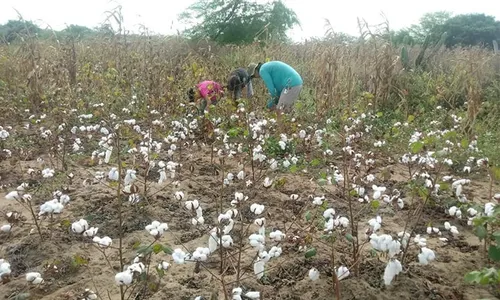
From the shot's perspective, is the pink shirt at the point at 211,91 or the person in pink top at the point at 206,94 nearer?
the person in pink top at the point at 206,94

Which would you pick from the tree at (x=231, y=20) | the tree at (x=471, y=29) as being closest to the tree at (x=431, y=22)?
the tree at (x=471, y=29)

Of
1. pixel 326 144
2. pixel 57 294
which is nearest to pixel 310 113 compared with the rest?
pixel 326 144

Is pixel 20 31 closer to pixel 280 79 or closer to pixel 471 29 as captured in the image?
pixel 280 79

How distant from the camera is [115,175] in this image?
269 centimetres

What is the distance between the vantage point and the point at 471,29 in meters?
32.6

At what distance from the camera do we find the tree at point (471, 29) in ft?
106

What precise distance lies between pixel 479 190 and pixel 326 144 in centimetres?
171

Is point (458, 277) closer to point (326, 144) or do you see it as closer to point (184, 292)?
point (184, 292)

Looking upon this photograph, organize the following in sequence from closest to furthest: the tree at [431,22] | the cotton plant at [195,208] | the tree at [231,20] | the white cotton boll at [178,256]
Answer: the white cotton boll at [178,256] → the cotton plant at [195,208] → the tree at [231,20] → the tree at [431,22]

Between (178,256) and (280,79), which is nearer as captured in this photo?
(178,256)

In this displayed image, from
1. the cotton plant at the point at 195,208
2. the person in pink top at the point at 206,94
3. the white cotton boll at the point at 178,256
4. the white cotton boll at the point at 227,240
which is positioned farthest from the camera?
the person in pink top at the point at 206,94

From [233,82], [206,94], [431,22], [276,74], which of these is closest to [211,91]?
[206,94]

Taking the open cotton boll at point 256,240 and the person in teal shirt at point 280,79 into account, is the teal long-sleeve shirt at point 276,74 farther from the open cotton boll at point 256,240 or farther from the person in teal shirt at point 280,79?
the open cotton boll at point 256,240

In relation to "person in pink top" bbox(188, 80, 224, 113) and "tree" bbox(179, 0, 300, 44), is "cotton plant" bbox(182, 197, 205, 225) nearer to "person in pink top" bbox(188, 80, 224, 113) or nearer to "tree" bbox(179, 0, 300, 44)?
"person in pink top" bbox(188, 80, 224, 113)
